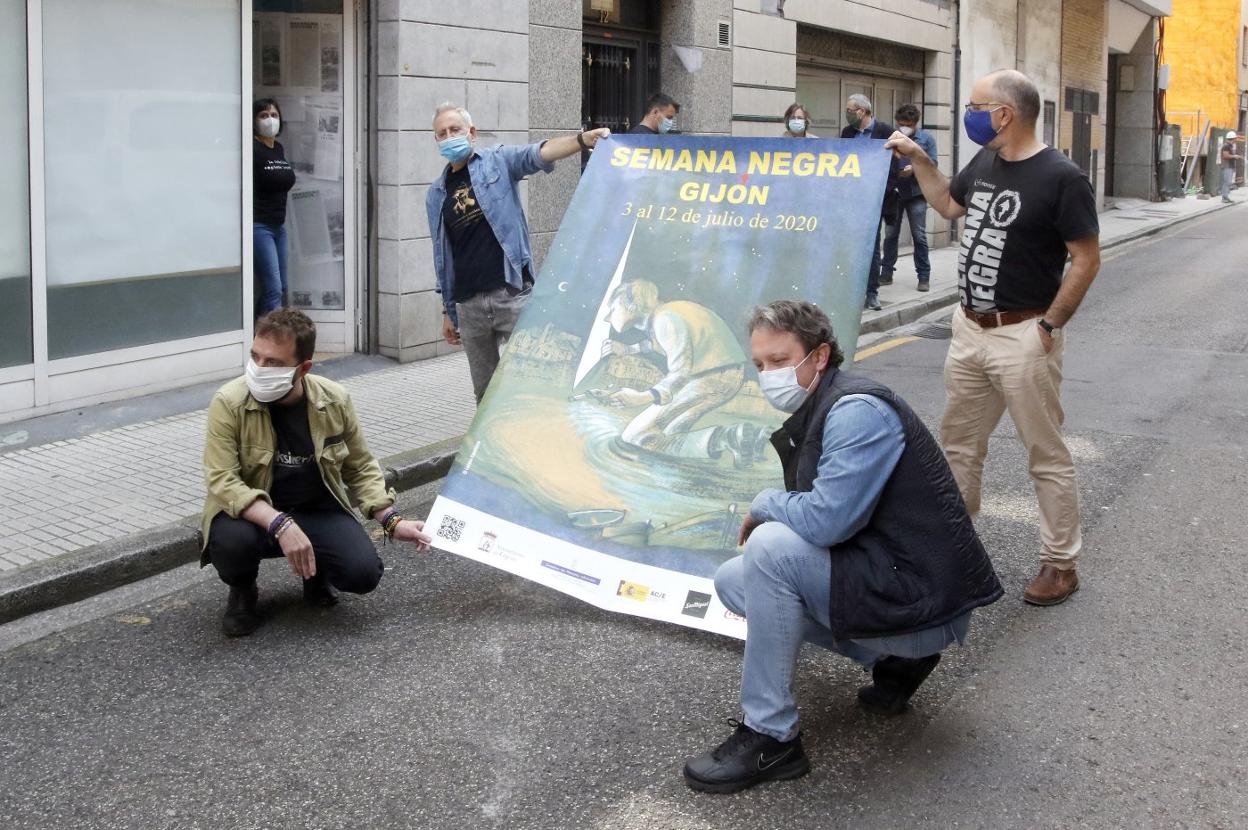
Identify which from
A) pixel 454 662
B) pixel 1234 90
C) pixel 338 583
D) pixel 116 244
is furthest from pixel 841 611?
pixel 1234 90

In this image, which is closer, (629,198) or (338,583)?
(338,583)

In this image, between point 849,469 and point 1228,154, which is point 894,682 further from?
point 1228,154

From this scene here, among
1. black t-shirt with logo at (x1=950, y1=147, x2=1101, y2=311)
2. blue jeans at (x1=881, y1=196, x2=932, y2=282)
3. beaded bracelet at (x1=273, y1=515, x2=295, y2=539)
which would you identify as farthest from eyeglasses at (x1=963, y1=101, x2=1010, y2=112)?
blue jeans at (x1=881, y1=196, x2=932, y2=282)

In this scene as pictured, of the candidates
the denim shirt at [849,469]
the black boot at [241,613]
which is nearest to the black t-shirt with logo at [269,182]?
the black boot at [241,613]

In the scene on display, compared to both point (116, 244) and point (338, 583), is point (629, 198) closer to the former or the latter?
point (338, 583)

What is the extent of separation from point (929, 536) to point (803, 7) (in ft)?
42.2

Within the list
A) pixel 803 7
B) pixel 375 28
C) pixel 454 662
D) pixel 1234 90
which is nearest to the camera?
pixel 454 662

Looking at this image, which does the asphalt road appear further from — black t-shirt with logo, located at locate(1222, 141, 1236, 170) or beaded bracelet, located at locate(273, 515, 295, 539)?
black t-shirt with logo, located at locate(1222, 141, 1236, 170)

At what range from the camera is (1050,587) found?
5062 millimetres

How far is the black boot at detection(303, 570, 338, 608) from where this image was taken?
5.02 metres

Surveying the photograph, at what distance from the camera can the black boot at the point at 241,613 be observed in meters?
4.83

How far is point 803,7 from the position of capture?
50.5ft

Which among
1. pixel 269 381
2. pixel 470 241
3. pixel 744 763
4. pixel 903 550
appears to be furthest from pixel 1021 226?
pixel 269 381

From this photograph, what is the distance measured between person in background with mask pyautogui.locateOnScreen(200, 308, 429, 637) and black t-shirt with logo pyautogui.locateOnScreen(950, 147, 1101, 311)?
232 cm
